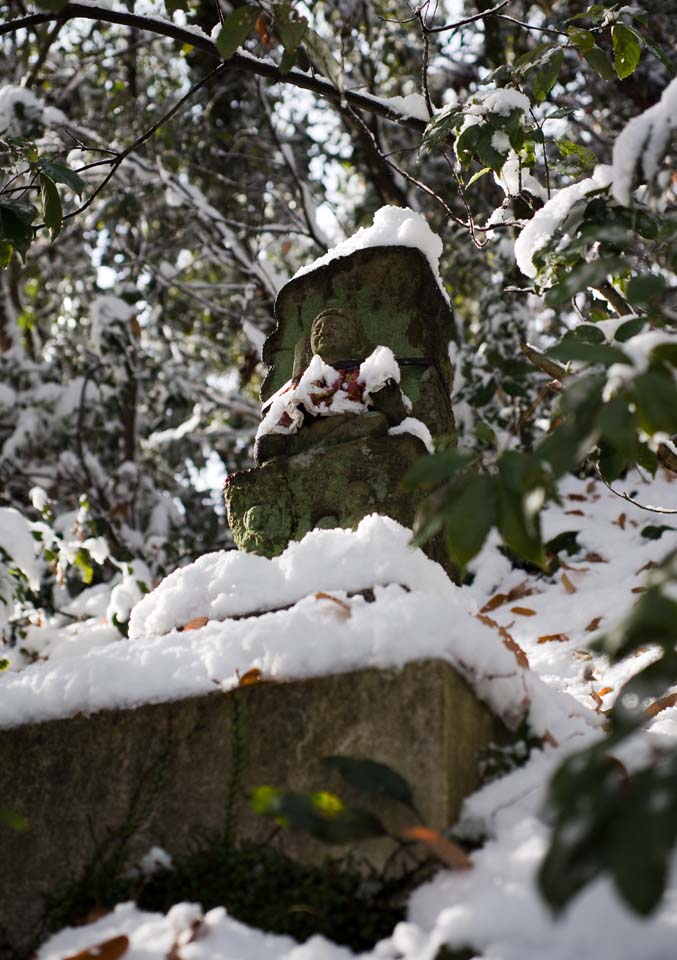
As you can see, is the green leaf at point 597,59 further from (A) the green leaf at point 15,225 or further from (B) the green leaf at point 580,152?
(A) the green leaf at point 15,225

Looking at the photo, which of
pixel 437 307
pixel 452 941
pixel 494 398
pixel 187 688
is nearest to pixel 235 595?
pixel 187 688

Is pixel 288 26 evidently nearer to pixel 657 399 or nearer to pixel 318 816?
pixel 657 399

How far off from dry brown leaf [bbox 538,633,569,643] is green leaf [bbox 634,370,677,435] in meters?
2.20

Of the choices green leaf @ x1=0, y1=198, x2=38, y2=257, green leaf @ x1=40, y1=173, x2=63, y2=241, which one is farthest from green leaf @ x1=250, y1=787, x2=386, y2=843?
green leaf @ x1=40, y1=173, x2=63, y2=241

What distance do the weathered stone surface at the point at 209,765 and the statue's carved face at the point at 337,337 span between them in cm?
127

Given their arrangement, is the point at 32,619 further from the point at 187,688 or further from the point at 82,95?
the point at 82,95

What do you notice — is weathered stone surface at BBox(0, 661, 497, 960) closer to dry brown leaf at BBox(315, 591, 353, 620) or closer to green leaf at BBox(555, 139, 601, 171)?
dry brown leaf at BBox(315, 591, 353, 620)

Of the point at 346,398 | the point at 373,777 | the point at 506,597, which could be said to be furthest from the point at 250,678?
the point at 506,597

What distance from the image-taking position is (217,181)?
25.0 feet

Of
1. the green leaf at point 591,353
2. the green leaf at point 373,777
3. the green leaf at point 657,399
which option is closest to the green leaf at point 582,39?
the green leaf at point 591,353

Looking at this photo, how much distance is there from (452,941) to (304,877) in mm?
324

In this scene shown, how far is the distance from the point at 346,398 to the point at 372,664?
1.07m

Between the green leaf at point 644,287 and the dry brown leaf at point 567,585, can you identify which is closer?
the green leaf at point 644,287

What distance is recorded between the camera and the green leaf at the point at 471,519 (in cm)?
122
